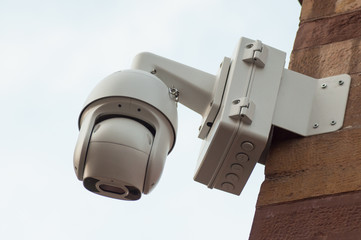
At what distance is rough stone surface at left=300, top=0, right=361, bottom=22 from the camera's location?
2854mm

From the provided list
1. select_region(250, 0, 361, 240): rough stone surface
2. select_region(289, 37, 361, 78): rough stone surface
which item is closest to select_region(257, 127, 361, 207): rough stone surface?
select_region(250, 0, 361, 240): rough stone surface

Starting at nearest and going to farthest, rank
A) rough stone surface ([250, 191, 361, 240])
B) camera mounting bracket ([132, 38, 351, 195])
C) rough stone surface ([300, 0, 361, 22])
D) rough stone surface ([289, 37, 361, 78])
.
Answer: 1. rough stone surface ([250, 191, 361, 240])
2. camera mounting bracket ([132, 38, 351, 195])
3. rough stone surface ([289, 37, 361, 78])
4. rough stone surface ([300, 0, 361, 22])

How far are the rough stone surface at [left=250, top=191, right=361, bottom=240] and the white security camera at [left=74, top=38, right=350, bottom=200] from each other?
0.18 m

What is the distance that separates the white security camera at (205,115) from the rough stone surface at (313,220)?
177mm

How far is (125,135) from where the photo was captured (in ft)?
7.94

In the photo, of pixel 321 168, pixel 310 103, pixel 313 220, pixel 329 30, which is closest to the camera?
pixel 313 220

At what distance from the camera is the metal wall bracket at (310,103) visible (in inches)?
102

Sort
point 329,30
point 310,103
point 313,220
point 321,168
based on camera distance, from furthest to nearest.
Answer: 1. point 329,30
2. point 310,103
3. point 321,168
4. point 313,220

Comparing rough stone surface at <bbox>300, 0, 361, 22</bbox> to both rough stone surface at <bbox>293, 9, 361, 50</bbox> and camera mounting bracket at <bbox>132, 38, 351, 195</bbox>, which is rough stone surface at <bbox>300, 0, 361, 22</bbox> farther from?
camera mounting bracket at <bbox>132, 38, 351, 195</bbox>

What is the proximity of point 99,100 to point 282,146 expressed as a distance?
0.48 meters

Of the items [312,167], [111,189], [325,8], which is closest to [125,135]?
[111,189]

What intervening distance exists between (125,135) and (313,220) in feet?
1.56

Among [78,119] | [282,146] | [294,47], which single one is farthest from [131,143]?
[294,47]

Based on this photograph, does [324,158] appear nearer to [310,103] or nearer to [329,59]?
[310,103]
